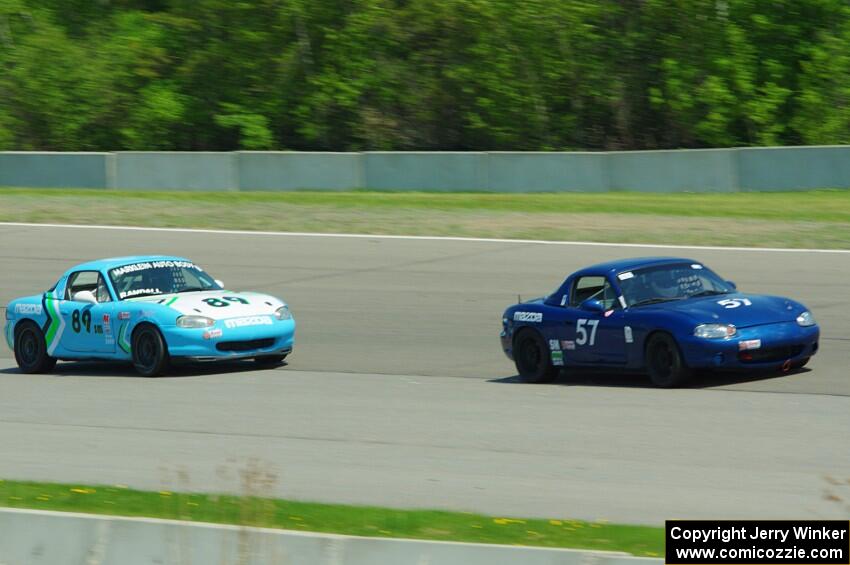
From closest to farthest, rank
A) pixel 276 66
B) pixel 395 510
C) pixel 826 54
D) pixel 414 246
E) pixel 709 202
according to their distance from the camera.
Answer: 1. pixel 395 510
2. pixel 414 246
3. pixel 709 202
4. pixel 826 54
5. pixel 276 66

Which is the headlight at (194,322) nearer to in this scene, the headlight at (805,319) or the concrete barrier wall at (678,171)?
the headlight at (805,319)

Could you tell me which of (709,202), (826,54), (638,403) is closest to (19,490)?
(638,403)

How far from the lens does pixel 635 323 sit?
12.7 meters

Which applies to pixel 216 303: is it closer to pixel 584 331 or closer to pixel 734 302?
pixel 584 331

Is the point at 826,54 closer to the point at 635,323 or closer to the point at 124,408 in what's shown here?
the point at 635,323

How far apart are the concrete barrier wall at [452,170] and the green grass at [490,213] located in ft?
1.09

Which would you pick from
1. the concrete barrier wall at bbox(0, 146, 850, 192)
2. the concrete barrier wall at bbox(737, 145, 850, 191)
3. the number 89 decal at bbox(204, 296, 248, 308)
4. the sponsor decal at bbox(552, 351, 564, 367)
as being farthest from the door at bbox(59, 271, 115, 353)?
the concrete barrier wall at bbox(737, 145, 850, 191)

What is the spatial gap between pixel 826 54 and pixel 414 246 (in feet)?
50.6

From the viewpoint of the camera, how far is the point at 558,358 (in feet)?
44.3

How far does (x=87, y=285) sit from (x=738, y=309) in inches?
296

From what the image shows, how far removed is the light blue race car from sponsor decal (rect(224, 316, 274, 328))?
0.03 ft

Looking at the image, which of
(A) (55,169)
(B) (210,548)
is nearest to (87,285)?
(B) (210,548)

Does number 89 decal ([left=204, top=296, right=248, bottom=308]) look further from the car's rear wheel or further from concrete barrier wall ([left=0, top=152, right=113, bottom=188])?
concrete barrier wall ([left=0, top=152, right=113, bottom=188])

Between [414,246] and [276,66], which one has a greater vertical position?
[276,66]
